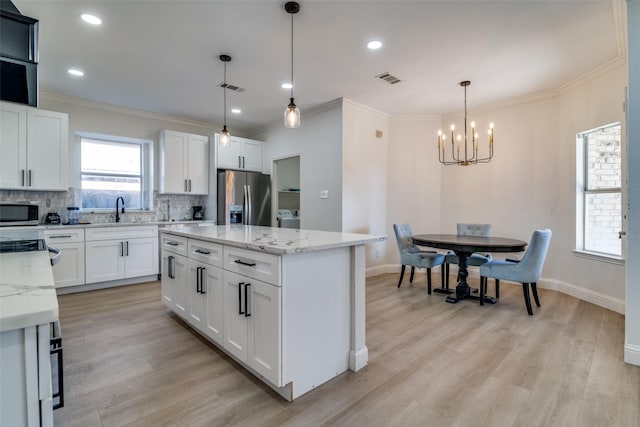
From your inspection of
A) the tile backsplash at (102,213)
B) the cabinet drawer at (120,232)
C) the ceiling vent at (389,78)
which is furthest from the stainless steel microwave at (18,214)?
the ceiling vent at (389,78)

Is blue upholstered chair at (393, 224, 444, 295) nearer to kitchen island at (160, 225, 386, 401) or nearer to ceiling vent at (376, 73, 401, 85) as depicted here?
ceiling vent at (376, 73, 401, 85)

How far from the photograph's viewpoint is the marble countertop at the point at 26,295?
67 cm

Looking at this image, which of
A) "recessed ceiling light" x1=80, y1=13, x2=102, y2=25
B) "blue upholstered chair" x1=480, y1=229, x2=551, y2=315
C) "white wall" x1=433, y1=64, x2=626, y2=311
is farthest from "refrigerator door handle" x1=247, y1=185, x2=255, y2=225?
"blue upholstered chair" x1=480, y1=229, x2=551, y2=315

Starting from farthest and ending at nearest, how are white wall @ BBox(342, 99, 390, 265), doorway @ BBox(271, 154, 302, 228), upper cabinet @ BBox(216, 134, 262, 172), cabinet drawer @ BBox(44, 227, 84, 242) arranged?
doorway @ BBox(271, 154, 302, 228)
upper cabinet @ BBox(216, 134, 262, 172)
white wall @ BBox(342, 99, 390, 265)
cabinet drawer @ BBox(44, 227, 84, 242)

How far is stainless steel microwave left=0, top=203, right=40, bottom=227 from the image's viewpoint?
3.71 m

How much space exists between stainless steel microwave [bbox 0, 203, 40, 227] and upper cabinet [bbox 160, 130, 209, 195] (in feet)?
5.14

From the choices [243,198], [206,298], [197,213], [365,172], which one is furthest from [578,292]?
[197,213]

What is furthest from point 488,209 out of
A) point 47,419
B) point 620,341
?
point 47,419

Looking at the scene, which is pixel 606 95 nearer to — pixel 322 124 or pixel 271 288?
pixel 322 124

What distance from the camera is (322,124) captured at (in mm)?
4840

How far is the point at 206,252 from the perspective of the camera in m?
2.46

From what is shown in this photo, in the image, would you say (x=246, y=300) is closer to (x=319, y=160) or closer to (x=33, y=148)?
(x=319, y=160)

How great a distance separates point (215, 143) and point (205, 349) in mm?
3758

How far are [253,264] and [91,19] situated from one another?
2.53m
